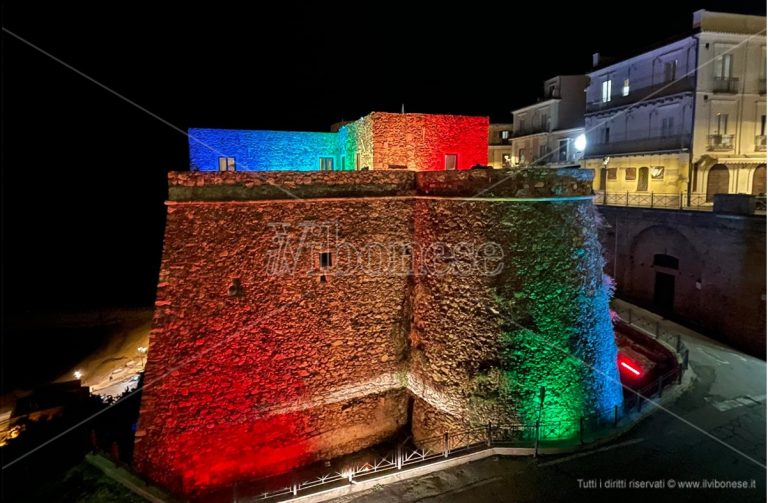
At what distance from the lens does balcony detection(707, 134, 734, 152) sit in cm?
2087

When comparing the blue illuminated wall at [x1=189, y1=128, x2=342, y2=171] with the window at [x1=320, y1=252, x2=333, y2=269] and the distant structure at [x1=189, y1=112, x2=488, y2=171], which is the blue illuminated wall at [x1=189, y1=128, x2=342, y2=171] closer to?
the distant structure at [x1=189, y1=112, x2=488, y2=171]

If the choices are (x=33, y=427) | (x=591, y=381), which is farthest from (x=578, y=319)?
(x=33, y=427)

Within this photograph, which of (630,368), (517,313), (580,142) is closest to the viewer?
(517,313)

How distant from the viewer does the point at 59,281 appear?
107ft

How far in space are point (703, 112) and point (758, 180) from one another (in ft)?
14.3

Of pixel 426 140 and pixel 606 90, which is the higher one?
pixel 606 90

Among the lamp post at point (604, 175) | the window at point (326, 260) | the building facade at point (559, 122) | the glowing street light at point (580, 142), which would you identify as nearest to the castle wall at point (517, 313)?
the window at point (326, 260)

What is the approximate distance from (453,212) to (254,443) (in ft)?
22.0

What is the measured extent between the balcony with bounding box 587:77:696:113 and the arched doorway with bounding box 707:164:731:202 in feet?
13.0

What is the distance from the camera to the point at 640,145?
77.6 feet

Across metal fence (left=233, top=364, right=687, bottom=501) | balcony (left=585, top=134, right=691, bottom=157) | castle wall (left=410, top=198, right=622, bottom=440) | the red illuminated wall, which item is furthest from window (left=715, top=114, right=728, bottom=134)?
metal fence (left=233, top=364, right=687, bottom=501)

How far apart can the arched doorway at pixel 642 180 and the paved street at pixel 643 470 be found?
1542cm

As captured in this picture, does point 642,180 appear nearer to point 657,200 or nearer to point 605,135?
point 657,200

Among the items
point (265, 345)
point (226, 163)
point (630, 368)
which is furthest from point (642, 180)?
point (265, 345)
